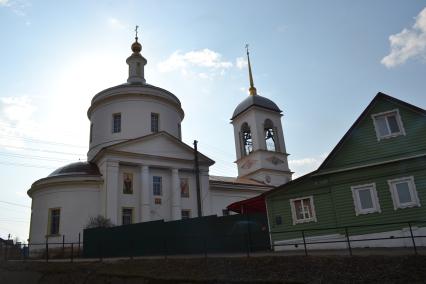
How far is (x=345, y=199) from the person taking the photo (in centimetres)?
1623

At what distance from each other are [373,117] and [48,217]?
22301 millimetres

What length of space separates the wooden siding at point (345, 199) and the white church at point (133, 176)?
676 centimetres

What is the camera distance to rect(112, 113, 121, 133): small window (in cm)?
3222

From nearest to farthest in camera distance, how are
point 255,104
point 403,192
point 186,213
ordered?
1. point 403,192
2. point 186,213
3. point 255,104

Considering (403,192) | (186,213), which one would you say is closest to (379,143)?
(403,192)

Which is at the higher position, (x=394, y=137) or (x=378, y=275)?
(x=394, y=137)

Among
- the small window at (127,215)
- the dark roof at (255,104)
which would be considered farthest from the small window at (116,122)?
the dark roof at (255,104)

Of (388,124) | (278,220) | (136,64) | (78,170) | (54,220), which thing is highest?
(136,64)

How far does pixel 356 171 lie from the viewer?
16.2 m

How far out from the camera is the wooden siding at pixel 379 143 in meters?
15.3

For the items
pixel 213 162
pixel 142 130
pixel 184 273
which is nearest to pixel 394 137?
pixel 184 273

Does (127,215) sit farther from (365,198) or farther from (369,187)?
(369,187)

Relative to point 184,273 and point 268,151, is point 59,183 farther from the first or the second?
point 268,151

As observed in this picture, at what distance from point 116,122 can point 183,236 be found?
57.9 feet
